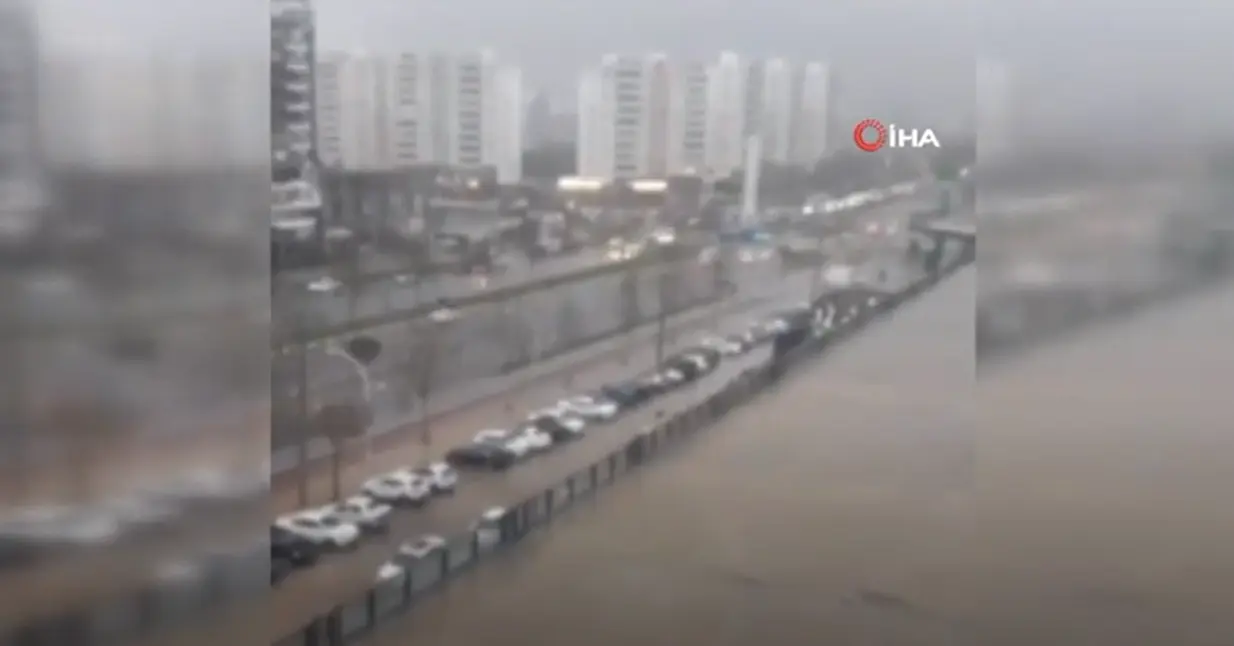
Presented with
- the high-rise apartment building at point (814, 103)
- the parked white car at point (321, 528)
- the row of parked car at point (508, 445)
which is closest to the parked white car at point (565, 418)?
the row of parked car at point (508, 445)

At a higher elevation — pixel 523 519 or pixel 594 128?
pixel 594 128

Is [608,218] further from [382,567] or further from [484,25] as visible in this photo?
[382,567]

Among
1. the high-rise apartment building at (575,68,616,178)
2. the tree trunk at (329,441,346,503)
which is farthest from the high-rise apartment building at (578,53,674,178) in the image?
the tree trunk at (329,441,346,503)

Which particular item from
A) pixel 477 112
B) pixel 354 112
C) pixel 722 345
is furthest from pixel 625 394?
pixel 354 112

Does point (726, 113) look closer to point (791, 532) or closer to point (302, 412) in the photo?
point (791, 532)

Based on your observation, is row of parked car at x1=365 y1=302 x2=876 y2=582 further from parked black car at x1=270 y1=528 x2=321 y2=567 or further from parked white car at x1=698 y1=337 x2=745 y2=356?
parked black car at x1=270 y1=528 x2=321 y2=567

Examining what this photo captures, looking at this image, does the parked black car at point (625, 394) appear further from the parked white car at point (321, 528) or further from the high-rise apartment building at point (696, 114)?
the parked white car at point (321, 528)

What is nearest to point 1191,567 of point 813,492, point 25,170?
point 813,492
